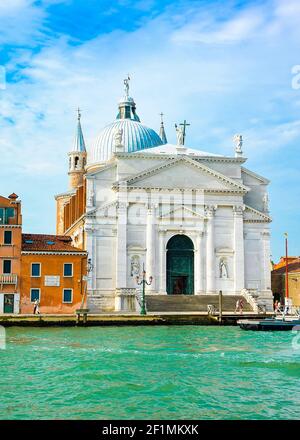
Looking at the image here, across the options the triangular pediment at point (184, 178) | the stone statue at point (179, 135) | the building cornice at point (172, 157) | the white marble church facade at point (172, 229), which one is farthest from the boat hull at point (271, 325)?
the stone statue at point (179, 135)

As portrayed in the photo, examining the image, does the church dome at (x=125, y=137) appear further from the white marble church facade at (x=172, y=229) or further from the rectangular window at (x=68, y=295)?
the rectangular window at (x=68, y=295)

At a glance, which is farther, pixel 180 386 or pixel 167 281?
pixel 167 281

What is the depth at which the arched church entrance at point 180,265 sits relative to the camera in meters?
42.0

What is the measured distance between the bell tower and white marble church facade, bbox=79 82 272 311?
18.8 m

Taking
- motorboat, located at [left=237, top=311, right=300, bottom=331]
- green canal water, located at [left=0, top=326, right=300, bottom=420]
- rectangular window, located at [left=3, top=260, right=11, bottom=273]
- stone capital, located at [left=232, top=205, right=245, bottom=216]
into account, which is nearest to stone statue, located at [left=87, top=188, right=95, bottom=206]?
rectangular window, located at [left=3, top=260, right=11, bottom=273]

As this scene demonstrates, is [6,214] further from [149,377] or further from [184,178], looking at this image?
[149,377]

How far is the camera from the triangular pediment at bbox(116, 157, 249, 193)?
41.4 m

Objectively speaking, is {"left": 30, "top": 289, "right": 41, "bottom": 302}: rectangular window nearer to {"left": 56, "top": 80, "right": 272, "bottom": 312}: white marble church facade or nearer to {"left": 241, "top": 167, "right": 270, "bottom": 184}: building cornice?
{"left": 56, "top": 80, "right": 272, "bottom": 312}: white marble church facade

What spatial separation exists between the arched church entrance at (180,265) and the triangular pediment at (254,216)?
400 cm

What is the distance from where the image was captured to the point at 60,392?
14203mm
